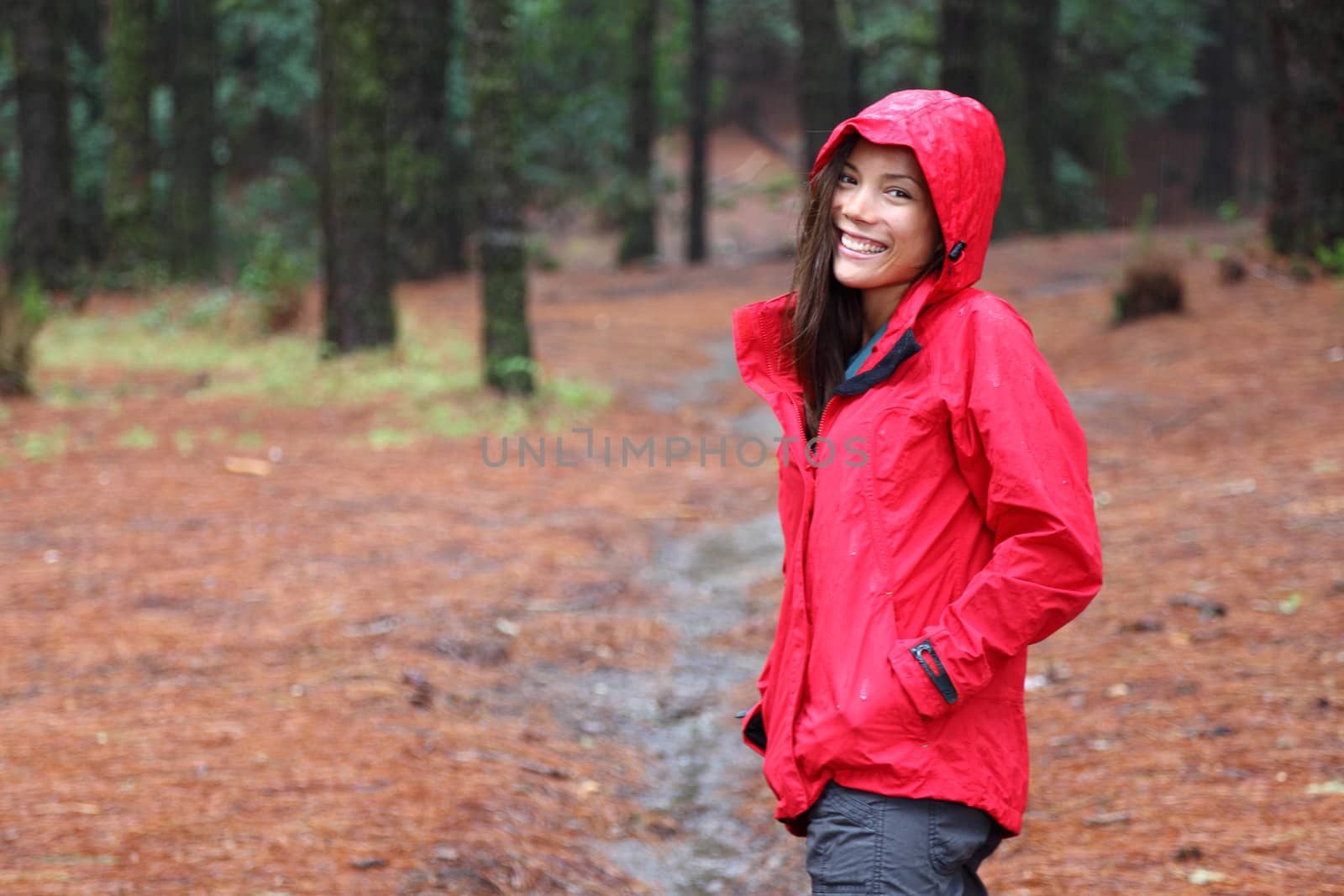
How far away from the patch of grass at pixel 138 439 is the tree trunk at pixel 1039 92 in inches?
733

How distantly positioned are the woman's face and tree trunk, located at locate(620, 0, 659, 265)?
868 inches

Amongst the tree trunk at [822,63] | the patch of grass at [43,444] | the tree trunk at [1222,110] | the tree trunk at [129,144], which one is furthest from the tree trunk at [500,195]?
the tree trunk at [1222,110]

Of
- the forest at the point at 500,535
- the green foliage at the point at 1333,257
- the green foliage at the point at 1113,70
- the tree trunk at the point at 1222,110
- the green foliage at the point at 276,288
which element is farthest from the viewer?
the tree trunk at the point at 1222,110

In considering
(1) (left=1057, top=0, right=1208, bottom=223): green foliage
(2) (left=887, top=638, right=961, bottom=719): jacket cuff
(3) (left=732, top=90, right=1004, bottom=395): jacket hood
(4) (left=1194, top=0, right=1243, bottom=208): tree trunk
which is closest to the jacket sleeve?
(2) (left=887, top=638, right=961, bottom=719): jacket cuff

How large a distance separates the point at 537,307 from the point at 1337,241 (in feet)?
34.9

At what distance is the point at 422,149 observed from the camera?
2033 cm

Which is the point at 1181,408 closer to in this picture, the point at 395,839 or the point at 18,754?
the point at 395,839

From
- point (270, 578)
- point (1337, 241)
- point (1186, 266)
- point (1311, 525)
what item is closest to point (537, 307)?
point (1186, 266)

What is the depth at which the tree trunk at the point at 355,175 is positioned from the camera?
12180mm

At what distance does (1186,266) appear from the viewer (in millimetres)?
15539

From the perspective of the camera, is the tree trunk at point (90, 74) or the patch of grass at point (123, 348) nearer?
the patch of grass at point (123, 348)

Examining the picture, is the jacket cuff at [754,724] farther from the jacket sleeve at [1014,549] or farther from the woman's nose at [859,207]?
the woman's nose at [859,207]

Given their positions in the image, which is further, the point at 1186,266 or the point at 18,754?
the point at 1186,266

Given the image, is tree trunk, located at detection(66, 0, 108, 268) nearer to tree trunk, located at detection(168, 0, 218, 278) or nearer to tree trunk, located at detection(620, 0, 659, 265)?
tree trunk, located at detection(168, 0, 218, 278)
